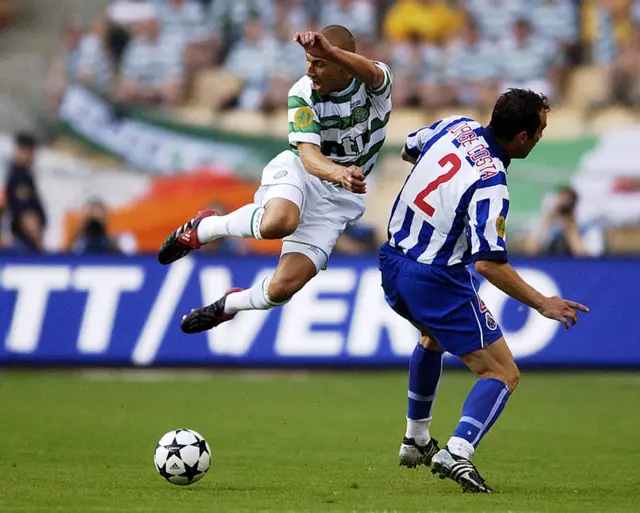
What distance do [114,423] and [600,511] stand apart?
471 cm

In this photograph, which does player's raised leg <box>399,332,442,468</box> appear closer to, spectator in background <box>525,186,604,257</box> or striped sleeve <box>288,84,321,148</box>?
striped sleeve <box>288,84,321,148</box>

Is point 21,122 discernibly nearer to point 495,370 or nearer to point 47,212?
point 47,212

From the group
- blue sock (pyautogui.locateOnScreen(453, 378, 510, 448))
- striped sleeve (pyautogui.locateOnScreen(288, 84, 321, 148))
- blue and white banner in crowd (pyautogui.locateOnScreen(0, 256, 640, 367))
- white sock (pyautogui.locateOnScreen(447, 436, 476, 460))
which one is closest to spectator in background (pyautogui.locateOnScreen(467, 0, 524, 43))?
blue and white banner in crowd (pyautogui.locateOnScreen(0, 256, 640, 367))

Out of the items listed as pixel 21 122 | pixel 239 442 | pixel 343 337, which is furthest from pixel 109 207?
pixel 239 442

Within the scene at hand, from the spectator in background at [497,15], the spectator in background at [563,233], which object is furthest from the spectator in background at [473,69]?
the spectator in background at [563,233]

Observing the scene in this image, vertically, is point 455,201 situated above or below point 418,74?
below

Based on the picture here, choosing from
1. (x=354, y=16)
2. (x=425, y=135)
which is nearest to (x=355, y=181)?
(x=425, y=135)

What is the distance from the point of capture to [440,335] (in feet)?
22.3

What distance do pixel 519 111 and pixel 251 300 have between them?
212cm

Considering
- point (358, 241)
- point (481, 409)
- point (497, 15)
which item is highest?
point (497, 15)

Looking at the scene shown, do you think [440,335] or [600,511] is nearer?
[600,511]

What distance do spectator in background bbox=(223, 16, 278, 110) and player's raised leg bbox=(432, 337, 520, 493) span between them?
1040cm

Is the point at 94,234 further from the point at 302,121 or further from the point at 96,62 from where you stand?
the point at 302,121

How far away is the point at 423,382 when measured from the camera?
745cm
